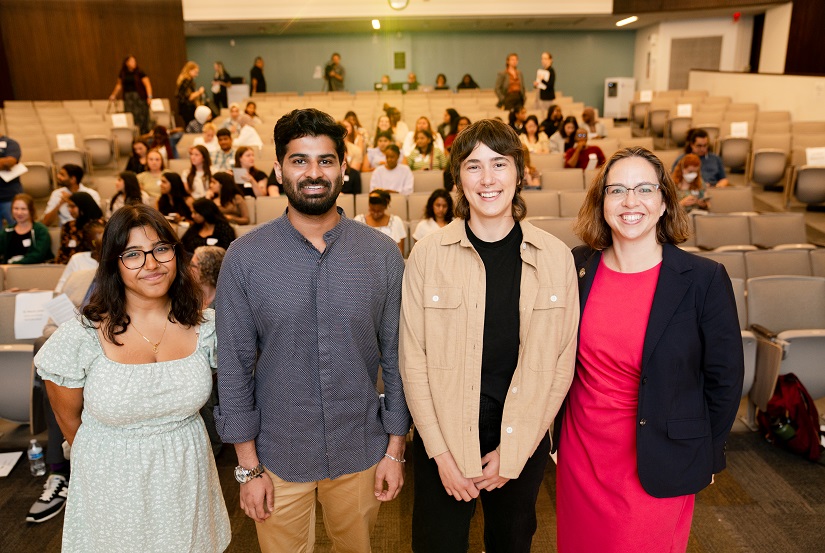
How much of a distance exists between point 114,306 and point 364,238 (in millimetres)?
747

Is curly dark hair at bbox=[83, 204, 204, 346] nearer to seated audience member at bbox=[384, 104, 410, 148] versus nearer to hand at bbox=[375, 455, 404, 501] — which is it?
hand at bbox=[375, 455, 404, 501]

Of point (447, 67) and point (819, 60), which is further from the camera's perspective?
point (447, 67)

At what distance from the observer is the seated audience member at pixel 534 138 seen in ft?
27.0

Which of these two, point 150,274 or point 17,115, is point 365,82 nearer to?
point 17,115

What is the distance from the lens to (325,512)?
1896 mm

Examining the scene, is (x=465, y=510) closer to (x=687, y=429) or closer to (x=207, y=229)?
(x=687, y=429)

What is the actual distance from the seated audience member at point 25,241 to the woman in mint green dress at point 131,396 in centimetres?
371

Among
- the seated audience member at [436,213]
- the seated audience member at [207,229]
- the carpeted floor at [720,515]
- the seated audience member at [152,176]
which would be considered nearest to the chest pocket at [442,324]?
the carpeted floor at [720,515]

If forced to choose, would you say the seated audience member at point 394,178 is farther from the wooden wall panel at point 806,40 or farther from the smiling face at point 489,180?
the wooden wall panel at point 806,40

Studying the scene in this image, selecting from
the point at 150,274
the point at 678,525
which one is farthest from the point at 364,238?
the point at 678,525

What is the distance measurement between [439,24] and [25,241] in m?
13.3

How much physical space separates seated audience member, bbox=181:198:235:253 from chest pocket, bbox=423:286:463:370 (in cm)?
302

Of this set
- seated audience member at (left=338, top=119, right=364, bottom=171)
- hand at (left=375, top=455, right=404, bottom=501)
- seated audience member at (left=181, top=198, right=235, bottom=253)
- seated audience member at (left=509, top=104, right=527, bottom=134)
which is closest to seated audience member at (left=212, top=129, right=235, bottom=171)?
seated audience member at (left=338, top=119, right=364, bottom=171)

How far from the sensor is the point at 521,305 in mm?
1678
